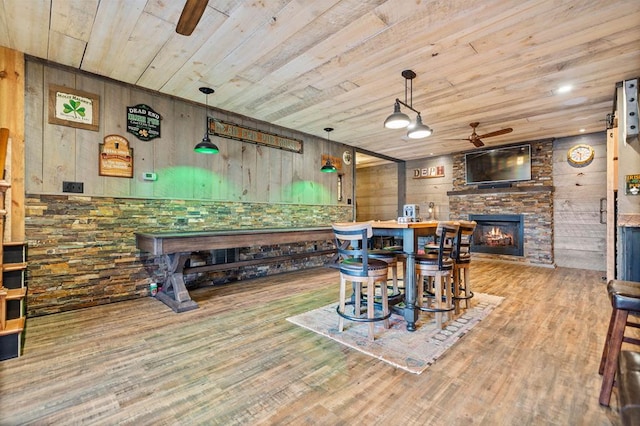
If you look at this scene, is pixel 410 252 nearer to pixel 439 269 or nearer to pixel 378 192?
pixel 439 269

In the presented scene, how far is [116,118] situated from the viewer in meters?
3.65

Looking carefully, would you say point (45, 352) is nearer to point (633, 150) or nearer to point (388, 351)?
point (388, 351)

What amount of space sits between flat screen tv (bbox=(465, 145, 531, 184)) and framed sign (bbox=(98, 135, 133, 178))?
23.0 ft

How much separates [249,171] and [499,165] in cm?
562

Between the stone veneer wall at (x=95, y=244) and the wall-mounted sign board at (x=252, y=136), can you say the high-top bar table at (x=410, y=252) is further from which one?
the wall-mounted sign board at (x=252, y=136)

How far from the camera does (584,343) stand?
2.45 metres

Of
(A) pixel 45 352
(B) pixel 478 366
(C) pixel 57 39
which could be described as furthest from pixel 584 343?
(C) pixel 57 39

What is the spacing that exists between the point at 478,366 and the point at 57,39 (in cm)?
459

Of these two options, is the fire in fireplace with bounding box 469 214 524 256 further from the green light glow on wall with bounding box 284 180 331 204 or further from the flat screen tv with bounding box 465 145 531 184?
the green light glow on wall with bounding box 284 180 331 204

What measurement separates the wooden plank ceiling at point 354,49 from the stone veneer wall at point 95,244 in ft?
5.15

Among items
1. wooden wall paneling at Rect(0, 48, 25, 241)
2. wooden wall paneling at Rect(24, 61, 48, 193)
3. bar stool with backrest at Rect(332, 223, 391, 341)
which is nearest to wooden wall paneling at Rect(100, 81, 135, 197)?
wooden wall paneling at Rect(24, 61, 48, 193)

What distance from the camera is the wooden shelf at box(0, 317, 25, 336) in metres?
2.15

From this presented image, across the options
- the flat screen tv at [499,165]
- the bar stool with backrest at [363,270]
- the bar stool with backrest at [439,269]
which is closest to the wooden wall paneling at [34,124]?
the bar stool with backrest at [363,270]

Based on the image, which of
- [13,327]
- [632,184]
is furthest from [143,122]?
[632,184]
